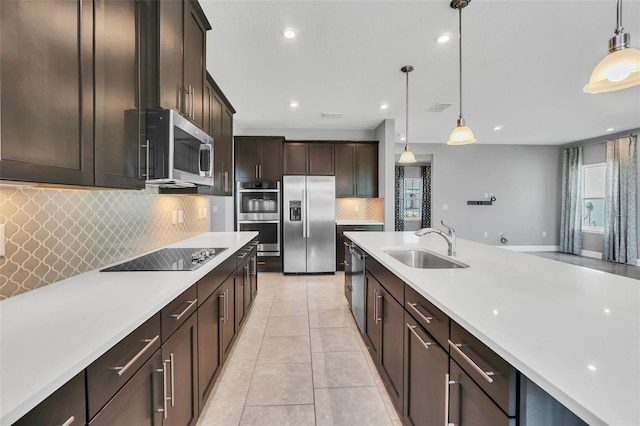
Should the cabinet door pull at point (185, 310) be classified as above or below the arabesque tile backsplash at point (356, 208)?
below

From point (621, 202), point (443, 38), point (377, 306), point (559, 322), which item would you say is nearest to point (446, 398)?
point (559, 322)

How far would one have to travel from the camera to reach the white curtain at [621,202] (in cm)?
577

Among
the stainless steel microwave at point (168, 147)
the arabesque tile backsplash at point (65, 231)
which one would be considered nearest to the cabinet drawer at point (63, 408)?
the arabesque tile backsplash at point (65, 231)

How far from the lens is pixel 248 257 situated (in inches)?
124

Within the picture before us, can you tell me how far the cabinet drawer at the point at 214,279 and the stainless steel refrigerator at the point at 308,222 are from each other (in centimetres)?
263

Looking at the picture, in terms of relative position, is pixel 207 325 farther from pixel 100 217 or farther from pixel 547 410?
pixel 547 410

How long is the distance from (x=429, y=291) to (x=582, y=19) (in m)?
2.72

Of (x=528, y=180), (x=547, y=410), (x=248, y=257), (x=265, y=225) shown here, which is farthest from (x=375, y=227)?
(x=528, y=180)

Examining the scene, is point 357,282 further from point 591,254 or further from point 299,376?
point 591,254

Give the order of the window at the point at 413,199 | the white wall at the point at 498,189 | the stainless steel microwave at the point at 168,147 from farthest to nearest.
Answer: the window at the point at 413,199
the white wall at the point at 498,189
the stainless steel microwave at the point at 168,147

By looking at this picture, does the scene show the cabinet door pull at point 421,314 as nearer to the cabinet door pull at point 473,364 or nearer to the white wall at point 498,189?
the cabinet door pull at point 473,364

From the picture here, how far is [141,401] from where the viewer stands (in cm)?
104

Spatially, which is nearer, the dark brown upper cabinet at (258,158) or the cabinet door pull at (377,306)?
the cabinet door pull at (377,306)

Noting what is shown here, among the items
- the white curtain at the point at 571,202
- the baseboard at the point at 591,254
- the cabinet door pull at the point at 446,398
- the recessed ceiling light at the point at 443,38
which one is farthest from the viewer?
the white curtain at the point at 571,202
